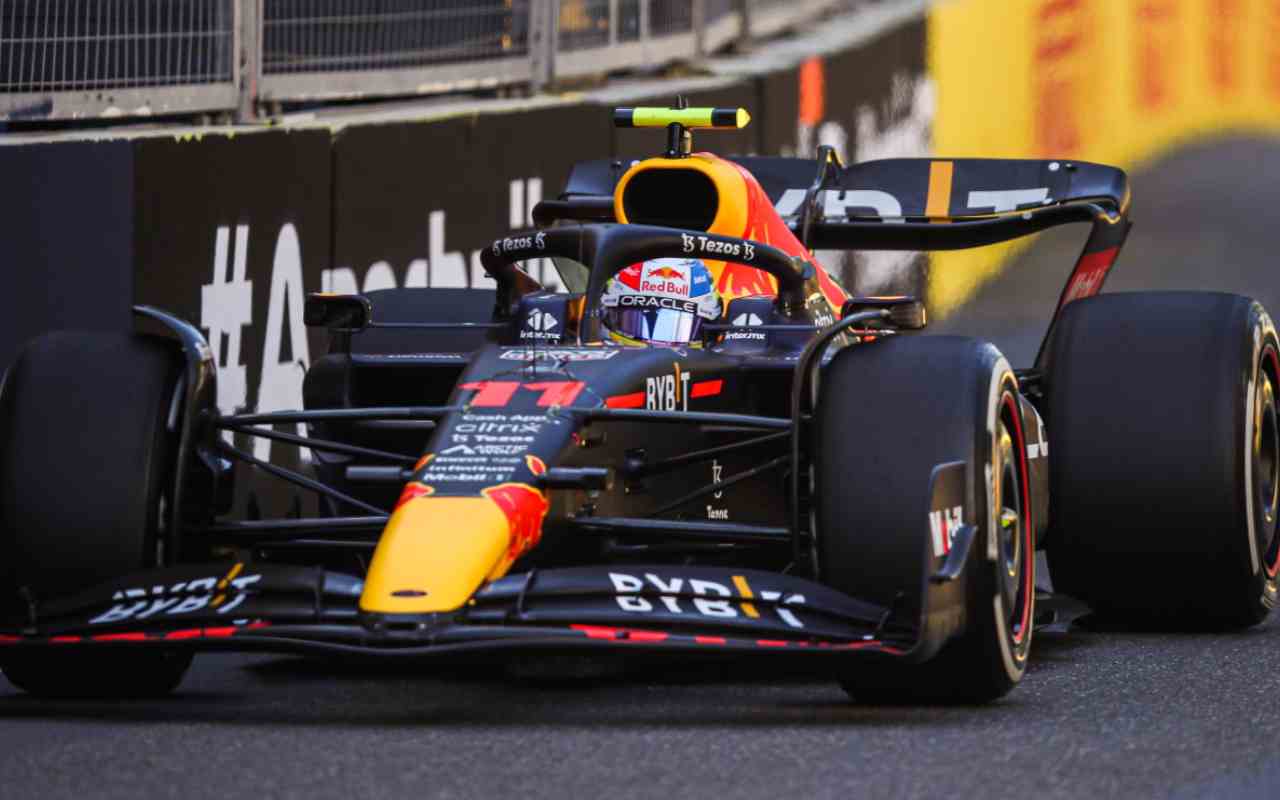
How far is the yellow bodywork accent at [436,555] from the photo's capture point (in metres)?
5.94

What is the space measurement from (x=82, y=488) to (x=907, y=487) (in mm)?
1921

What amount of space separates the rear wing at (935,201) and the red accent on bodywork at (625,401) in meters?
2.37

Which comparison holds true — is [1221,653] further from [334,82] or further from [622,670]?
[334,82]

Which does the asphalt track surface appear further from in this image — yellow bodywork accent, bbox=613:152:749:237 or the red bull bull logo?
yellow bodywork accent, bbox=613:152:749:237

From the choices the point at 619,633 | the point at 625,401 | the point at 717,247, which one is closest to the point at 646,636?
the point at 619,633

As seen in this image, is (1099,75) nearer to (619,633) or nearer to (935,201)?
Answer: (935,201)

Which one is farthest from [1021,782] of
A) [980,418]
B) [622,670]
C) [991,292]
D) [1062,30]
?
[1062,30]

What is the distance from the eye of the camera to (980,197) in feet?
32.2

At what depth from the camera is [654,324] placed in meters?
7.90

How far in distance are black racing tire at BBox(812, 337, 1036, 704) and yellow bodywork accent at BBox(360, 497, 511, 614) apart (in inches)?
29.9

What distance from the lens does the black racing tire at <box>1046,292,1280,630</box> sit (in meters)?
8.00

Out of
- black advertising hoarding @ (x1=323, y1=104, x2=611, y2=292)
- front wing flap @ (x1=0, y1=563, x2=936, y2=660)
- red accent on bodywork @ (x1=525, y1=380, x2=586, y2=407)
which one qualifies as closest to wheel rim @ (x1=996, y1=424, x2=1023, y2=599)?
front wing flap @ (x1=0, y1=563, x2=936, y2=660)

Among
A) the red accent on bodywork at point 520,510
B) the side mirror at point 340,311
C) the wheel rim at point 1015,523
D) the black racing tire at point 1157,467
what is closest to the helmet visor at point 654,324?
the side mirror at point 340,311

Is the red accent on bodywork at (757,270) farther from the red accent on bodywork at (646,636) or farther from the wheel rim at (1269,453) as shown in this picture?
the red accent on bodywork at (646,636)
